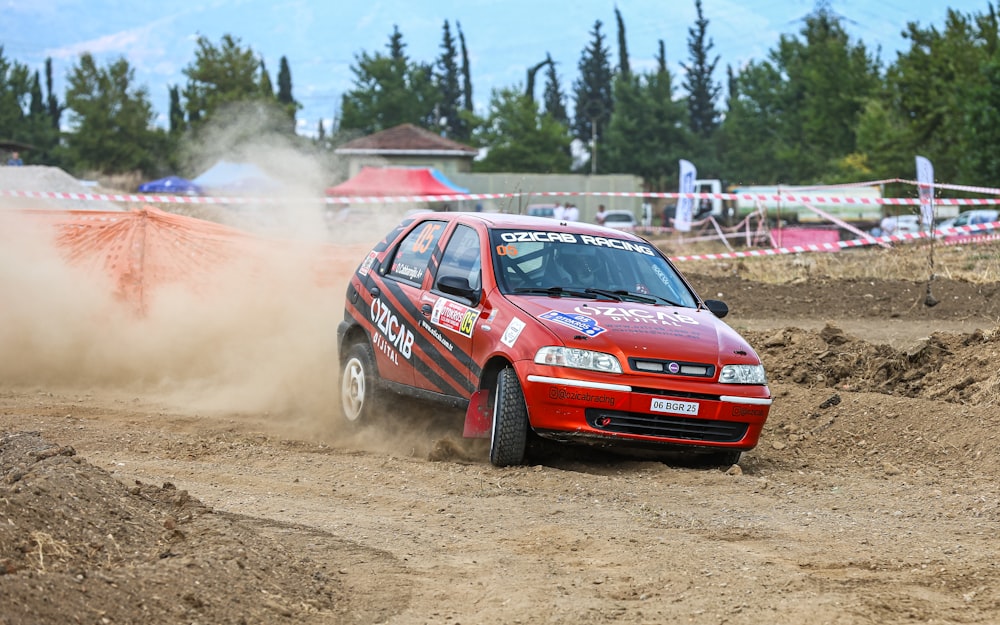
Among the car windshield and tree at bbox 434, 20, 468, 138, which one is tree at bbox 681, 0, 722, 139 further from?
the car windshield

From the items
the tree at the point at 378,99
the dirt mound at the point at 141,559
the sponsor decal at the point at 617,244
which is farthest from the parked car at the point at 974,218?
the tree at the point at 378,99

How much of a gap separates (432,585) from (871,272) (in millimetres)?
15585

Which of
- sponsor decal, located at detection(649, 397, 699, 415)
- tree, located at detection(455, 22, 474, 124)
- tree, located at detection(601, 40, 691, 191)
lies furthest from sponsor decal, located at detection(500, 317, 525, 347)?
tree, located at detection(455, 22, 474, 124)


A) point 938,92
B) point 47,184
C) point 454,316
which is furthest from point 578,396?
point 938,92

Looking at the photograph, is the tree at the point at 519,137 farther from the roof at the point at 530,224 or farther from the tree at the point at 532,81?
the roof at the point at 530,224

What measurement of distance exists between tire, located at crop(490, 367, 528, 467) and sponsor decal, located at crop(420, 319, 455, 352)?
865mm

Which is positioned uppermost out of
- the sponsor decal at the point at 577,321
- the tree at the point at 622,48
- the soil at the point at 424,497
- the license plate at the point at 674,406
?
the tree at the point at 622,48

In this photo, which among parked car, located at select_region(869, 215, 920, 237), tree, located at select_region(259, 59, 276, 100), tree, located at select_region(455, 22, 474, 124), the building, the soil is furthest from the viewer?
tree, located at select_region(455, 22, 474, 124)

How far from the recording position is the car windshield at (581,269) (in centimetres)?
836

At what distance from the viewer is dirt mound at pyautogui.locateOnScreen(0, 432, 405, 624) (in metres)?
4.20

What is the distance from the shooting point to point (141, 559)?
15.6 ft

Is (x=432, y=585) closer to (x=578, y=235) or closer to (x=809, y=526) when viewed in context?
(x=809, y=526)

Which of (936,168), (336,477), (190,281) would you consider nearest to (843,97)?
(936,168)

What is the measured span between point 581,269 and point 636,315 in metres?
0.79
